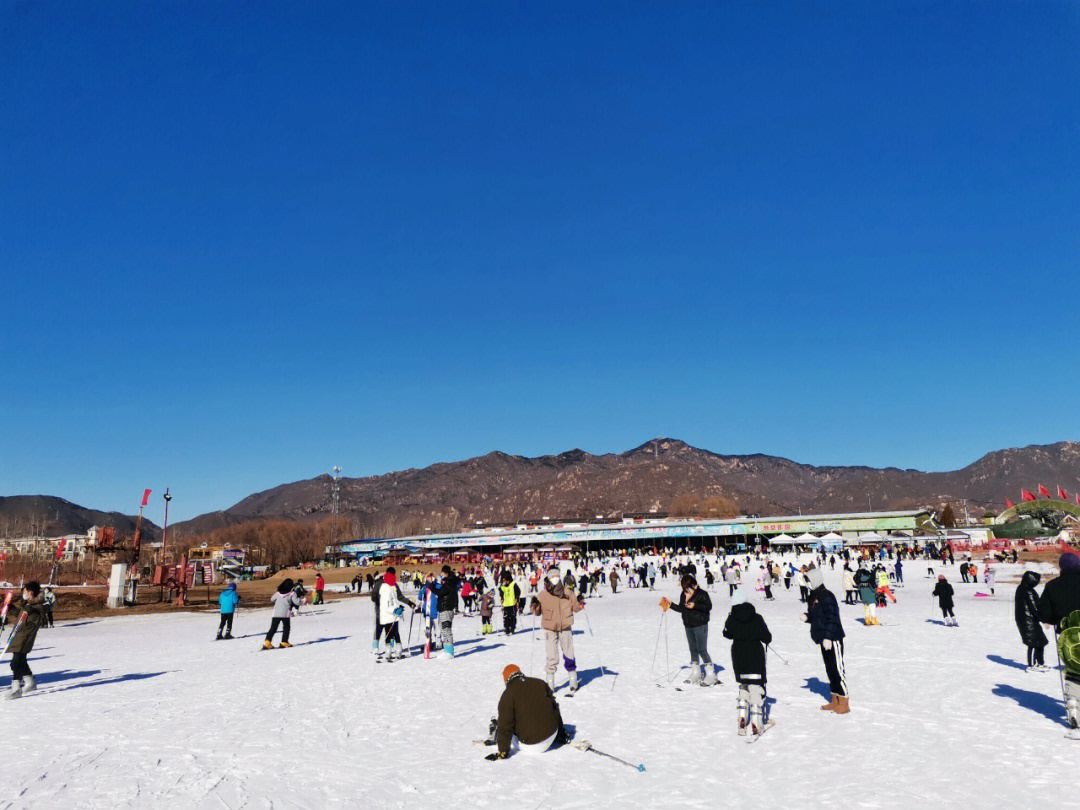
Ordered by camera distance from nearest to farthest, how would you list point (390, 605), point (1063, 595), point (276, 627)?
point (1063, 595) < point (390, 605) < point (276, 627)

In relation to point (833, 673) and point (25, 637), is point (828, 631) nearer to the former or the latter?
point (833, 673)

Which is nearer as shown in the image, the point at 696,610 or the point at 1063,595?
the point at 1063,595

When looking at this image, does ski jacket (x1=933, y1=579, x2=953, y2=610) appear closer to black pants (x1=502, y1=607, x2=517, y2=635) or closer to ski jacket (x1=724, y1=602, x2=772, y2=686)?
black pants (x1=502, y1=607, x2=517, y2=635)

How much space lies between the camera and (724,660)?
43.0ft

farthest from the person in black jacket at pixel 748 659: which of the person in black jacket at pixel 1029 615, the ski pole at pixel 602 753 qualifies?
the person in black jacket at pixel 1029 615

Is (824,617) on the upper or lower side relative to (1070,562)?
lower

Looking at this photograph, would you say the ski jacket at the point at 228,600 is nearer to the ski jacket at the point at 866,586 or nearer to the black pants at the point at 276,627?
the black pants at the point at 276,627

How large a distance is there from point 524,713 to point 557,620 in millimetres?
2905

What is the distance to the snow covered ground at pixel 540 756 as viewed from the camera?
6.45 meters

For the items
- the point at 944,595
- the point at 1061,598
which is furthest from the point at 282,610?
the point at 944,595

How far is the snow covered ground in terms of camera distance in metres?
6.45

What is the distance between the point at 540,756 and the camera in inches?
295

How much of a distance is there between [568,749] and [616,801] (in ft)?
5.12

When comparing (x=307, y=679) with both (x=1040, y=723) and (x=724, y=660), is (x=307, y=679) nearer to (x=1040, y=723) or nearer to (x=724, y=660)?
(x=724, y=660)
